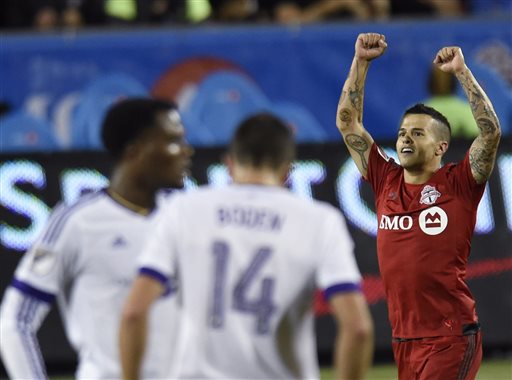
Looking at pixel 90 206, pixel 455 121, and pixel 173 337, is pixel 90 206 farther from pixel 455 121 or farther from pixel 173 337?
pixel 455 121

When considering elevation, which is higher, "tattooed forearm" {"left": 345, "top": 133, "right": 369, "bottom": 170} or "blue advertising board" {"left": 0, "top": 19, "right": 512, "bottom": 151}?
"tattooed forearm" {"left": 345, "top": 133, "right": 369, "bottom": 170}

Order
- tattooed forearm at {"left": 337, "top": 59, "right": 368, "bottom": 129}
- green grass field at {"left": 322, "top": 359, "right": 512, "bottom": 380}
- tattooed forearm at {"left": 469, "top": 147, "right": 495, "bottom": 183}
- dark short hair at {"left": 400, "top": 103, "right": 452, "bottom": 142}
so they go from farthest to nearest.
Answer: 1. green grass field at {"left": 322, "top": 359, "right": 512, "bottom": 380}
2. tattooed forearm at {"left": 337, "top": 59, "right": 368, "bottom": 129}
3. dark short hair at {"left": 400, "top": 103, "right": 452, "bottom": 142}
4. tattooed forearm at {"left": 469, "top": 147, "right": 495, "bottom": 183}

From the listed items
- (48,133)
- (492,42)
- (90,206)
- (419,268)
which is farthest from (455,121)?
(90,206)

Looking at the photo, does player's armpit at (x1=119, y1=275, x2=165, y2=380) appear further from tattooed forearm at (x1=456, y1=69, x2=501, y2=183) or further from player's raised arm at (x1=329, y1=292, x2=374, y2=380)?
tattooed forearm at (x1=456, y1=69, x2=501, y2=183)

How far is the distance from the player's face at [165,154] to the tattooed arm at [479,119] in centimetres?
190

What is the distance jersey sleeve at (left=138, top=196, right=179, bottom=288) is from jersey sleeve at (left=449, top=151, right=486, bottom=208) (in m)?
2.56

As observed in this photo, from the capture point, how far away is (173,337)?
534cm

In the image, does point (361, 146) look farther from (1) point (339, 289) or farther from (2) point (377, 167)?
(1) point (339, 289)

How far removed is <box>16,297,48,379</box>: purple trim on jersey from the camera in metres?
5.26

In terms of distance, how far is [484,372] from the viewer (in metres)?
11.9

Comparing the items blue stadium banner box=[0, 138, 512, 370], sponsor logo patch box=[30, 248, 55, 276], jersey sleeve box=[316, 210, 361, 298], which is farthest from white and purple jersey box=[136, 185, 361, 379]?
blue stadium banner box=[0, 138, 512, 370]

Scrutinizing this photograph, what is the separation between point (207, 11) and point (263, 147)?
1041 centimetres

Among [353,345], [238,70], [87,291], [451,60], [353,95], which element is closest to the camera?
[353,345]

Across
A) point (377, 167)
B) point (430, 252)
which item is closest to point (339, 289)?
point (430, 252)
